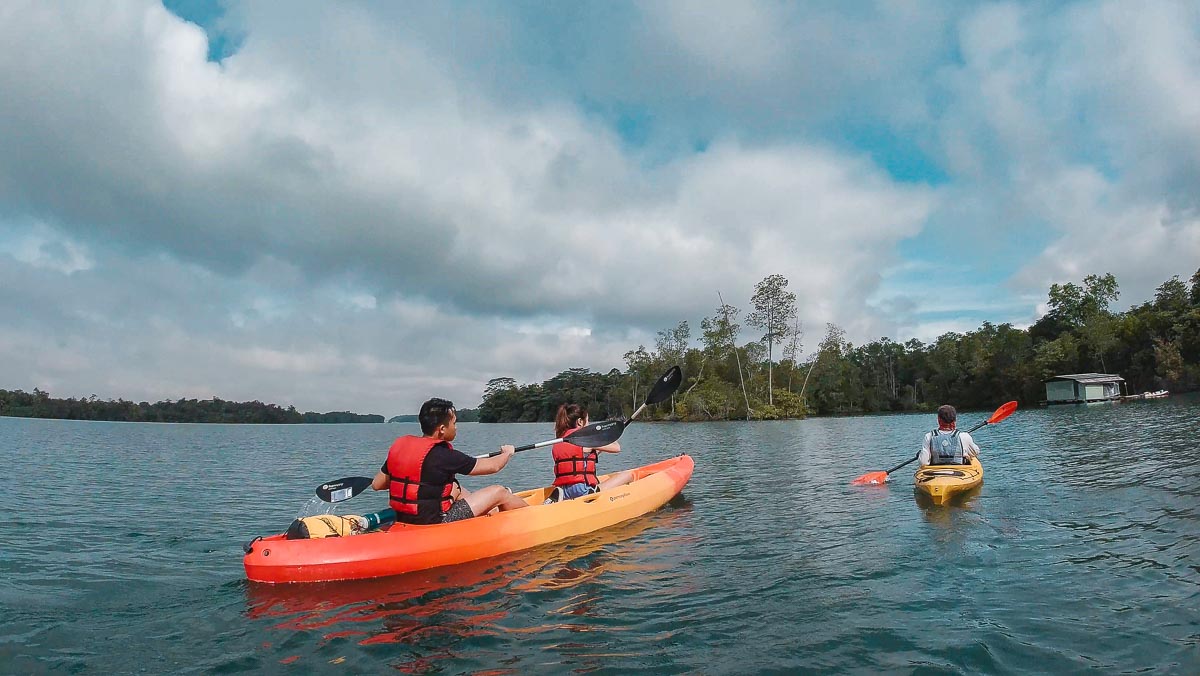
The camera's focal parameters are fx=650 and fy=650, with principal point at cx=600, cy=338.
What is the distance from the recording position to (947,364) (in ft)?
238

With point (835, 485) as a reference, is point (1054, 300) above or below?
above

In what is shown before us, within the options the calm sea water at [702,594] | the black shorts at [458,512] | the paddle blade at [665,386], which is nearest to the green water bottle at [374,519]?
the black shorts at [458,512]

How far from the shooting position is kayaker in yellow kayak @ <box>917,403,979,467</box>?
10.1 metres

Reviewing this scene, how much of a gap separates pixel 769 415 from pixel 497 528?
50100mm

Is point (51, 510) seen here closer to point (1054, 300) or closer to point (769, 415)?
point (769, 415)

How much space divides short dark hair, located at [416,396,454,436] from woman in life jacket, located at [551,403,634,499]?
8.15 feet

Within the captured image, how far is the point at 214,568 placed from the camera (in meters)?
6.98

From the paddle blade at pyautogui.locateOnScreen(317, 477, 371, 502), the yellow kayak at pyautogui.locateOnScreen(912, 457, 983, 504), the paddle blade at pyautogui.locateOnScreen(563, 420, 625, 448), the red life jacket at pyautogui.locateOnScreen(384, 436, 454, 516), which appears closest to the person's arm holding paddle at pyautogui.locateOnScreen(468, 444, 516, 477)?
the red life jacket at pyautogui.locateOnScreen(384, 436, 454, 516)

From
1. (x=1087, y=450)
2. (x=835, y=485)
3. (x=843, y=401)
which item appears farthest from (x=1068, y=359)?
(x=835, y=485)

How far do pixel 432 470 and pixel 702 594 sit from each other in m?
3.08

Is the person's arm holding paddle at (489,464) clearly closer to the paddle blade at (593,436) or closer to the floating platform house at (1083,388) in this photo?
the paddle blade at (593,436)

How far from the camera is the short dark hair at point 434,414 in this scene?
266 inches

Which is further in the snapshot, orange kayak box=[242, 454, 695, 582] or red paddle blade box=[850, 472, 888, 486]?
red paddle blade box=[850, 472, 888, 486]

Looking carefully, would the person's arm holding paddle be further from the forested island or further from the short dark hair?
the forested island
